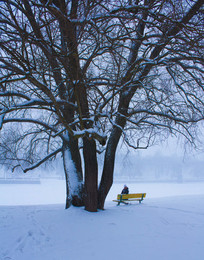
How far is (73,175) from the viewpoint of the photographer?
7441 millimetres

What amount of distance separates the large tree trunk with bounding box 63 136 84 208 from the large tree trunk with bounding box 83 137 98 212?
1.53ft

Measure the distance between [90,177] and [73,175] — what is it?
79cm

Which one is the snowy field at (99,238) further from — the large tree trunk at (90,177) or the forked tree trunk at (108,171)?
the forked tree trunk at (108,171)

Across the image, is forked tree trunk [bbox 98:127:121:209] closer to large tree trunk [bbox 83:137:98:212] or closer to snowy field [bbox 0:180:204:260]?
large tree trunk [bbox 83:137:98:212]

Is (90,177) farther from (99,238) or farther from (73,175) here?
(99,238)

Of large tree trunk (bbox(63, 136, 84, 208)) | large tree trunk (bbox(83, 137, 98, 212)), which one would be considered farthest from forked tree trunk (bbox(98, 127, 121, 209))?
large tree trunk (bbox(63, 136, 84, 208))

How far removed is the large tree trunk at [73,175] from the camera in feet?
23.8

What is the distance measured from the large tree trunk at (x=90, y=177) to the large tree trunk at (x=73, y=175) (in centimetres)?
47

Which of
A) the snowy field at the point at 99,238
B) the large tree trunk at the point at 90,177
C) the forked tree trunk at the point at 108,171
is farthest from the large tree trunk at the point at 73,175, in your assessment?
the snowy field at the point at 99,238

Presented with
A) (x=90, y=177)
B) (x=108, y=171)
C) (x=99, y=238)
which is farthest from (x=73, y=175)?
(x=99, y=238)

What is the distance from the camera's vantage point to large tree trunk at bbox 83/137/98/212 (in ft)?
22.5

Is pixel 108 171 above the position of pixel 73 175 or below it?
above

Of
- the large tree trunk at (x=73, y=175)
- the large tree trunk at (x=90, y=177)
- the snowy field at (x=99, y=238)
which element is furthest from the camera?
the large tree trunk at (x=73, y=175)

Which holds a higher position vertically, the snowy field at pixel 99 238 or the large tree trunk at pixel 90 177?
the large tree trunk at pixel 90 177
